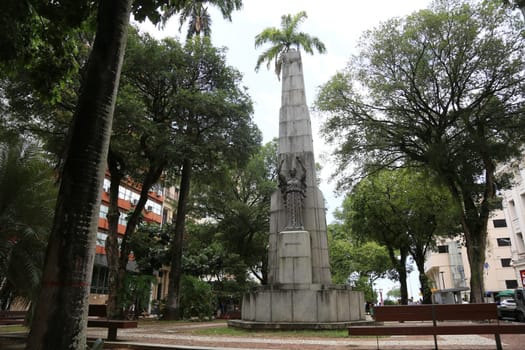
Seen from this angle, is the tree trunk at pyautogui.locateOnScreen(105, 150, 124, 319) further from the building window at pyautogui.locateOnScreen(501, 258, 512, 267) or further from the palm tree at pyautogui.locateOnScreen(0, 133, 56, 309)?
the building window at pyautogui.locateOnScreen(501, 258, 512, 267)

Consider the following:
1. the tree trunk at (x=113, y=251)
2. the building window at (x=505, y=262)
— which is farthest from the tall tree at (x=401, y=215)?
the building window at (x=505, y=262)

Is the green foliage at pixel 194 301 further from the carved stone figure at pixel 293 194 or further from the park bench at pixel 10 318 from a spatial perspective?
the carved stone figure at pixel 293 194

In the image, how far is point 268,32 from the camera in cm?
2103

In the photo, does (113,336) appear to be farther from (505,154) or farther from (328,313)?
(505,154)

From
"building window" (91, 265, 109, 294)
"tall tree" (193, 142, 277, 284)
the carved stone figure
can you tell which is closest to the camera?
the carved stone figure

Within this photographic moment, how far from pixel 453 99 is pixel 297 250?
9.69 meters

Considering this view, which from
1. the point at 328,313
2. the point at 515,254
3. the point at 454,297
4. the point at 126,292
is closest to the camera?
the point at 328,313

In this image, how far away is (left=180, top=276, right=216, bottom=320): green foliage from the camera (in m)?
22.3

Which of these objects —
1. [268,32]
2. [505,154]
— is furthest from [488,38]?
[268,32]

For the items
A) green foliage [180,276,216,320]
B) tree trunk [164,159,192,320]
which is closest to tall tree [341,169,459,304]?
tree trunk [164,159,192,320]

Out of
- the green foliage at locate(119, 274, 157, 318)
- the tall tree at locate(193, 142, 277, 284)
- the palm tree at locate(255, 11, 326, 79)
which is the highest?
the palm tree at locate(255, 11, 326, 79)

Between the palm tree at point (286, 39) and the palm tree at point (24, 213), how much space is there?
43.3ft

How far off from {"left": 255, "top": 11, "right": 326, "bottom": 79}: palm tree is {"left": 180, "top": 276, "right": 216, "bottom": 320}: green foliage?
518 inches

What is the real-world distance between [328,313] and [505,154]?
9968 mm
